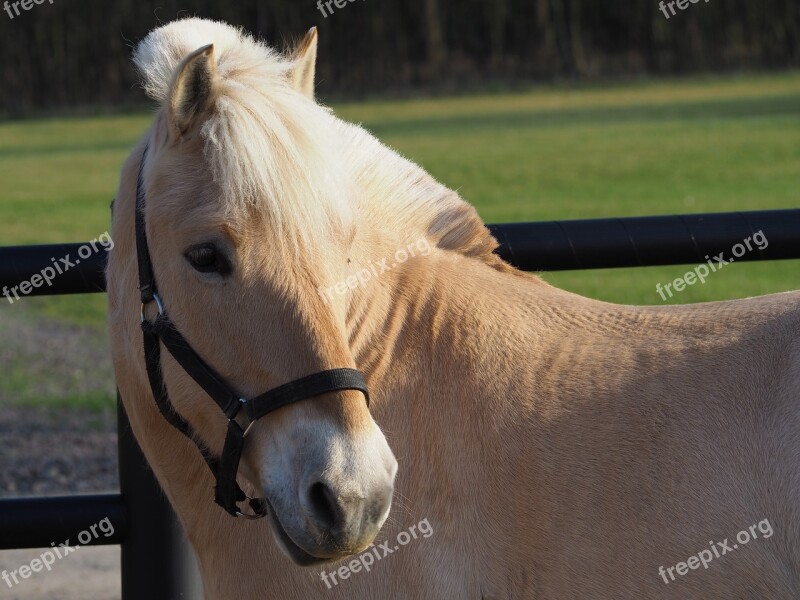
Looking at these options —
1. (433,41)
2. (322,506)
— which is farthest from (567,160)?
(433,41)

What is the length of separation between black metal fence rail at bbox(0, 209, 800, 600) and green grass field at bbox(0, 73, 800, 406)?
20.4ft

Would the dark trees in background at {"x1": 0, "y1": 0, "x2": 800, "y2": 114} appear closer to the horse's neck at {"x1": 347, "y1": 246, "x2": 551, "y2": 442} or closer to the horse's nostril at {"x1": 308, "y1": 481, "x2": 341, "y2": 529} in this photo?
the horse's neck at {"x1": 347, "y1": 246, "x2": 551, "y2": 442}

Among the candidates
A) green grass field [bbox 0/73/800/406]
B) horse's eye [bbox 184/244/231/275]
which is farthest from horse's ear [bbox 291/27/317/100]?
green grass field [bbox 0/73/800/406]

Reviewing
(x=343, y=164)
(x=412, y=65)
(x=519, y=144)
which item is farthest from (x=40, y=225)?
(x=412, y=65)

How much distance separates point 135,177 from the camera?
2318 mm

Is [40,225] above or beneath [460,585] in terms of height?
beneath

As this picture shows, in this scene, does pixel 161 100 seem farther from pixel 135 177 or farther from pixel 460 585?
pixel 460 585

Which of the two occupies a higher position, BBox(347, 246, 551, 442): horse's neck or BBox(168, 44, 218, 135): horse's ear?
BBox(168, 44, 218, 135): horse's ear

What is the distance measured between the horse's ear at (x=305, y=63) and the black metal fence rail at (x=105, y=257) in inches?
33.3

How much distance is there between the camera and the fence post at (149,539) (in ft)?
9.61

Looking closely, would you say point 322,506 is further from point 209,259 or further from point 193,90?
point 193,90

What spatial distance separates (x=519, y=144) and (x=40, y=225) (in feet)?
39.5

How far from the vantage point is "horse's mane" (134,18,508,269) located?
2.00m

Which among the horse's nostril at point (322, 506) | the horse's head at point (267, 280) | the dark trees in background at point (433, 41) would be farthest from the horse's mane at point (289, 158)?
the dark trees in background at point (433, 41)
